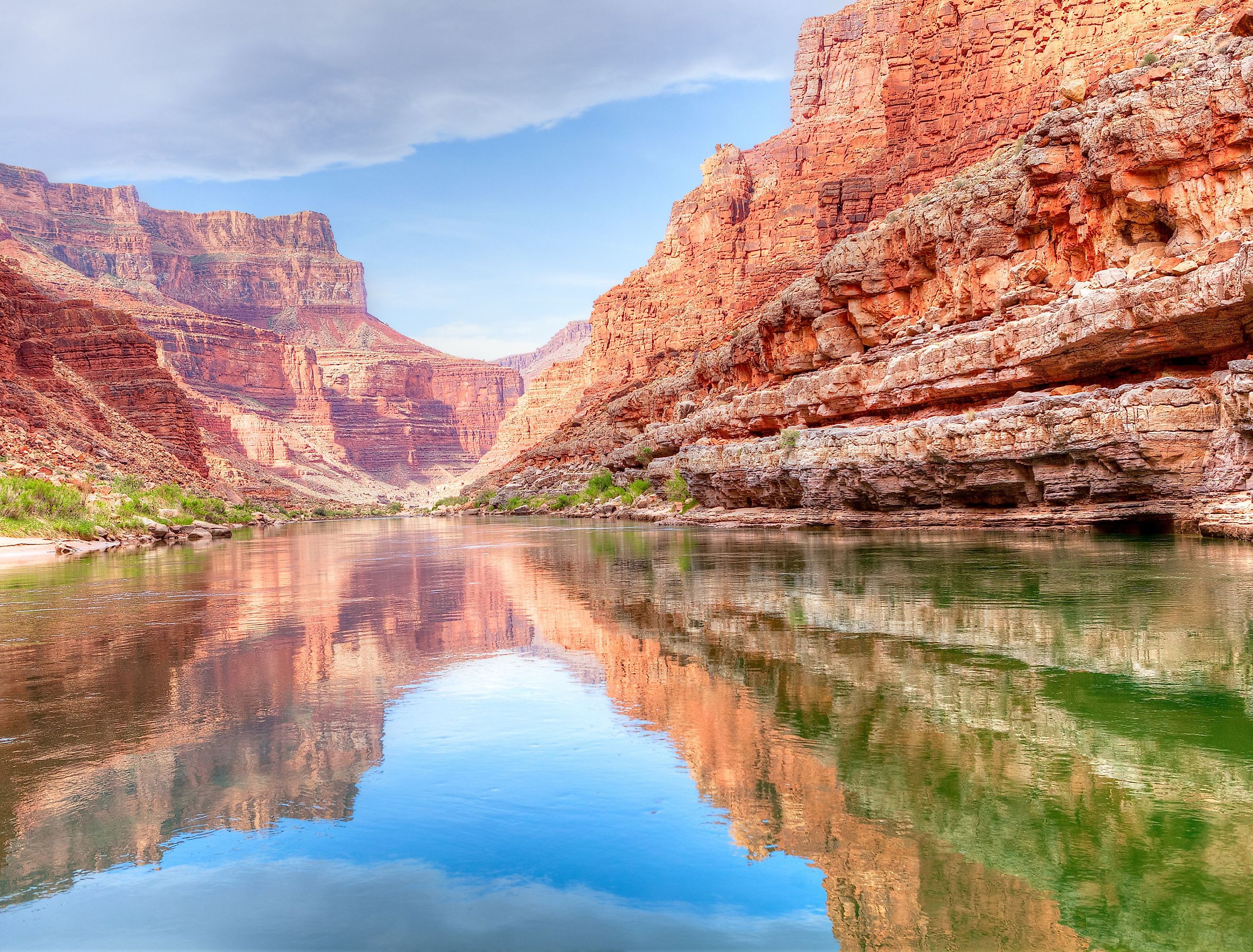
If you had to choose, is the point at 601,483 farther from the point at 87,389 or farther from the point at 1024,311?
the point at 1024,311

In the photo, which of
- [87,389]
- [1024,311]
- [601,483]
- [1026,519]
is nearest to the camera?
[1026,519]

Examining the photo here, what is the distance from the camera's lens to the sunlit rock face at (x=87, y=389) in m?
56.5

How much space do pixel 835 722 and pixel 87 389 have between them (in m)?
85.2

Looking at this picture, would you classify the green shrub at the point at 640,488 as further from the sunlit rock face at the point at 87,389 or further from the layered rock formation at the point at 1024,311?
the sunlit rock face at the point at 87,389

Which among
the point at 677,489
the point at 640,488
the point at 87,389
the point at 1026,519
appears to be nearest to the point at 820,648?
the point at 1026,519

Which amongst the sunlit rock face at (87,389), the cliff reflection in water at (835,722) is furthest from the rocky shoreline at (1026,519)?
the sunlit rock face at (87,389)

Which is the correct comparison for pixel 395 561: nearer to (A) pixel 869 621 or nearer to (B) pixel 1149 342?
(A) pixel 869 621

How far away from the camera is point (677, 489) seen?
47500 mm

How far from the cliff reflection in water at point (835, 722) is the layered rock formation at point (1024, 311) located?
7271mm

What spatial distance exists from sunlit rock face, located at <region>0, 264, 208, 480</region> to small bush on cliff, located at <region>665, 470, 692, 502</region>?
32.7 m

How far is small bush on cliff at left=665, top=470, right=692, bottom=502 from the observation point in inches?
1826

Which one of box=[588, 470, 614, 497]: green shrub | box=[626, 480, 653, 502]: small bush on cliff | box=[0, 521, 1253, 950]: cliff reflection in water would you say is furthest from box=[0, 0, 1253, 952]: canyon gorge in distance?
box=[588, 470, 614, 497]: green shrub

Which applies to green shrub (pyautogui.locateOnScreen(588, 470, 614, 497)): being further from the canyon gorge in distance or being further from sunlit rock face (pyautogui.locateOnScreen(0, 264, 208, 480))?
sunlit rock face (pyautogui.locateOnScreen(0, 264, 208, 480))

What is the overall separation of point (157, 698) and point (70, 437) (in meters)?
60.6
